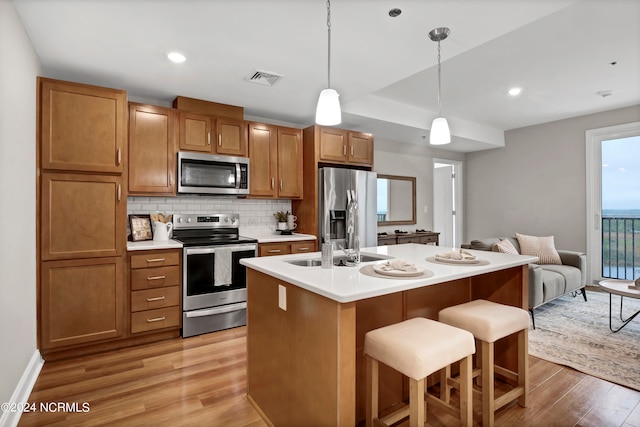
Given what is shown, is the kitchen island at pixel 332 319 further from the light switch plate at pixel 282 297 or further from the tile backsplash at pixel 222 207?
the tile backsplash at pixel 222 207

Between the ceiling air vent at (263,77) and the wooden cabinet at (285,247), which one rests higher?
the ceiling air vent at (263,77)

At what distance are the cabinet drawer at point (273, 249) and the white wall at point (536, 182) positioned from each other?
4.42 metres

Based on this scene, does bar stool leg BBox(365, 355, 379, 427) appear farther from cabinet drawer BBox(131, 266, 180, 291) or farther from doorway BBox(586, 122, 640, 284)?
doorway BBox(586, 122, 640, 284)

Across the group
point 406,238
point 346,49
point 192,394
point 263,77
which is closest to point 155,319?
point 192,394

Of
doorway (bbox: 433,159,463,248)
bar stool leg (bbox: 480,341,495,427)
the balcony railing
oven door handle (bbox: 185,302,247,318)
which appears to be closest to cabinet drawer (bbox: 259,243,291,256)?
oven door handle (bbox: 185,302,247,318)

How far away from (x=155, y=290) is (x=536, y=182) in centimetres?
591

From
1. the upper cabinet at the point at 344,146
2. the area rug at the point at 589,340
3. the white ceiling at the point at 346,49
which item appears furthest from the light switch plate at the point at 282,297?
the upper cabinet at the point at 344,146

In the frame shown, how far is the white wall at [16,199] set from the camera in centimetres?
183

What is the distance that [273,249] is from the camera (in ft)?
12.2

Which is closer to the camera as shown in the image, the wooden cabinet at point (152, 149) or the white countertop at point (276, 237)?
the wooden cabinet at point (152, 149)

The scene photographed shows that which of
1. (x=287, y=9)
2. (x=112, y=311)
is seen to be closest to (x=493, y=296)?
(x=287, y=9)

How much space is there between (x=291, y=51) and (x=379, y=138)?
3.10 metres

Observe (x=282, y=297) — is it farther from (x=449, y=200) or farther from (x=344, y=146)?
(x=449, y=200)

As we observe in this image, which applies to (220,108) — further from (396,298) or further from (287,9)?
(396,298)
